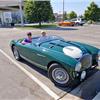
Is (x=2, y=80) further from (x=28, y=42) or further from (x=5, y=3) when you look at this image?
(x=5, y=3)

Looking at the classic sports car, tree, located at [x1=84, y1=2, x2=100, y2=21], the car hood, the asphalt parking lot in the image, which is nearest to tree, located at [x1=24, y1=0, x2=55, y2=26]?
tree, located at [x1=84, y1=2, x2=100, y2=21]

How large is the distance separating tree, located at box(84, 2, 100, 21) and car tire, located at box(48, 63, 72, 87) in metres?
44.1

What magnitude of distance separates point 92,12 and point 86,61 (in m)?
44.1

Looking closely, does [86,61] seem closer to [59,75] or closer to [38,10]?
[59,75]

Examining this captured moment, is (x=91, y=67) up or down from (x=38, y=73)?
up

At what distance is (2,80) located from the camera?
5.06 m

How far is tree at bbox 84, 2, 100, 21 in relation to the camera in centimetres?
4587

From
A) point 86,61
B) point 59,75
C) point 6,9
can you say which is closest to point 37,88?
point 59,75

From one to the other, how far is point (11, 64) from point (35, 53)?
184 cm

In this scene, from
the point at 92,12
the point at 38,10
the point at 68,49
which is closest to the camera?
the point at 68,49

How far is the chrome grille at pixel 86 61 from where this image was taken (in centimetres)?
434

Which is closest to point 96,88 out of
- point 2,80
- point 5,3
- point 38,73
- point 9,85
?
point 38,73

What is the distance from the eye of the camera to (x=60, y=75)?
14.7 feet

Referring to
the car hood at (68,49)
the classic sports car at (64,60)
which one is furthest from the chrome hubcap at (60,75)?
the car hood at (68,49)
